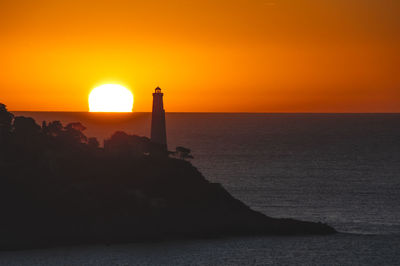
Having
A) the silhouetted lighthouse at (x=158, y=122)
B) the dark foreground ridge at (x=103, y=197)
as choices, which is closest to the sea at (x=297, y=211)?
the dark foreground ridge at (x=103, y=197)

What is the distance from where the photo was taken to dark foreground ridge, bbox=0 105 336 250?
48688 millimetres

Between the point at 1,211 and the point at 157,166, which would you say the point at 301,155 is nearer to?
the point at 157,166

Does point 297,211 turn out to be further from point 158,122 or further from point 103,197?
point 103,197

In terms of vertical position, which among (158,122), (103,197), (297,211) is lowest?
(297,211)

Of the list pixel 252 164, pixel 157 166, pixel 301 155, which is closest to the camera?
pixel 157 166

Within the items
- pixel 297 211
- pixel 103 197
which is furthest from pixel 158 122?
pixel 103 197

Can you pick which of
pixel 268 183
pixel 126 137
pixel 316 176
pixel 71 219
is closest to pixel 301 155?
pixel 316 176

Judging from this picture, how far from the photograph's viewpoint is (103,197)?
167ft

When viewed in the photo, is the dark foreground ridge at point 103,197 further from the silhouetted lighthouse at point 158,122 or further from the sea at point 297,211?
the silhouetted lighthouse at point 158,122

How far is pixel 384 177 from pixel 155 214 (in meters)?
59.5

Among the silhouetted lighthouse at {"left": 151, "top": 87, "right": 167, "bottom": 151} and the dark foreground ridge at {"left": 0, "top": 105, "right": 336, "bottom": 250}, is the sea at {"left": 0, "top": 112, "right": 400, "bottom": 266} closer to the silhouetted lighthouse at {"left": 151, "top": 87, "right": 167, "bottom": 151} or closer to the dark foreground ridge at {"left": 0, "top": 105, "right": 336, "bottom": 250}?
the dark foreground ridge at {"left": 0, "top": 105, "right": 336, "bottom": 250}

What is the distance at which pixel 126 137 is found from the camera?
58500mm

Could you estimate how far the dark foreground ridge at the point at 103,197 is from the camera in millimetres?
48688

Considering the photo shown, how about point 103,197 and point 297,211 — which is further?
point 297,211
